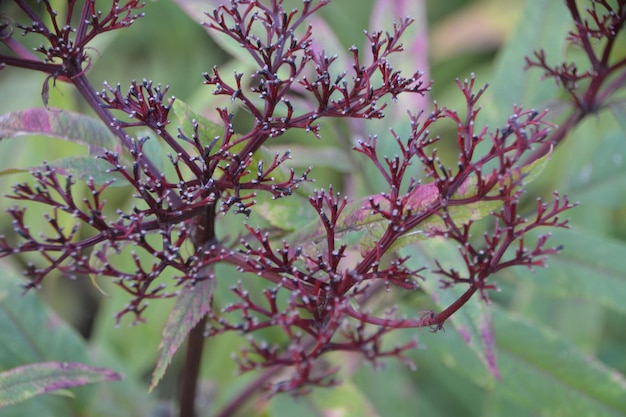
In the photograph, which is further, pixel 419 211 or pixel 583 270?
pixel 583 270

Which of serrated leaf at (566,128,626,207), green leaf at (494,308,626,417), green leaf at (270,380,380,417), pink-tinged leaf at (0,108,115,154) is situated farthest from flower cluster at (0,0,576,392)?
serrated leaf at (566,128,626,207)

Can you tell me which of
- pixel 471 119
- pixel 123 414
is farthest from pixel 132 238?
pixel 123 414

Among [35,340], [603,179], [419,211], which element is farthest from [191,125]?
[603,179]

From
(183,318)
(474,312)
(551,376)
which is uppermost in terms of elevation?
(183,318)

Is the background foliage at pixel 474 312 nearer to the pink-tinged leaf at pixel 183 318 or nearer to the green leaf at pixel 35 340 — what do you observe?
the green leaf at pixel 35 340

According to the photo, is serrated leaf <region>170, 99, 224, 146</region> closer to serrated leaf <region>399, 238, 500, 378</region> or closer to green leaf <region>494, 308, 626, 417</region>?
serrated leaf <region>399, 238, 500, 378</region>

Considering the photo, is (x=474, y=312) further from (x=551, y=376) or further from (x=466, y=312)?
(x=551, y=376)

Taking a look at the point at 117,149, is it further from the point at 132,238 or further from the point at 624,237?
the point at 624,237

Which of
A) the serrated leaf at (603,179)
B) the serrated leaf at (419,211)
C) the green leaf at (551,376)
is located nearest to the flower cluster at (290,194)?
the serrated leaf at (419,211)
